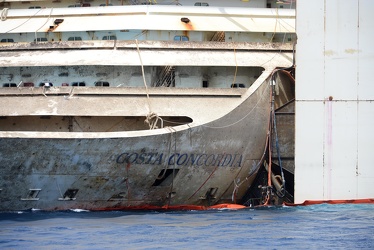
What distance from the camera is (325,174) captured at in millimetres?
22281

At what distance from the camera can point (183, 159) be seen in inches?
844

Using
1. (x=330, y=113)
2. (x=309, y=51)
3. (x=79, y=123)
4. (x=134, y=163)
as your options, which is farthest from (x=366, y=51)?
(x=79, y=123)

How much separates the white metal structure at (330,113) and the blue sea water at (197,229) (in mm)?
623

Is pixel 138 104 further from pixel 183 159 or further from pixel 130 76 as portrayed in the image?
pixel 183 159

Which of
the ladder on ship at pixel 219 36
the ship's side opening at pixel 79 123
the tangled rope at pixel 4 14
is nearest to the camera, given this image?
the ship's side opening at pixel 79 123

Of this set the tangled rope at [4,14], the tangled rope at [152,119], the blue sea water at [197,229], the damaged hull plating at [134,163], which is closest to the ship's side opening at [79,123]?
the damaged hull plating at [134,163]

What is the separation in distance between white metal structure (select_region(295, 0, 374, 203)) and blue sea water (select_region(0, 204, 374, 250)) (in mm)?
623

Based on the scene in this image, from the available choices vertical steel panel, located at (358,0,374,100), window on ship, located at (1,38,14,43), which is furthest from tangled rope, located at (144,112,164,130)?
window on ship, located at (1,38,14,43)

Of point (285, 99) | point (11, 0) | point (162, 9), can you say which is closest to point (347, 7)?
point (285, 99)

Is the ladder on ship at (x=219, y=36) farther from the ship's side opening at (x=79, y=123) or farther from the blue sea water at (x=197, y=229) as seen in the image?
the blue sea water at (x=197, y=229)

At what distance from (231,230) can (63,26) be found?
8.38 m

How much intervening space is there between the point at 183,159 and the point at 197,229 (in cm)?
325

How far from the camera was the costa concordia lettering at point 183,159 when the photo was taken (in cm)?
2086

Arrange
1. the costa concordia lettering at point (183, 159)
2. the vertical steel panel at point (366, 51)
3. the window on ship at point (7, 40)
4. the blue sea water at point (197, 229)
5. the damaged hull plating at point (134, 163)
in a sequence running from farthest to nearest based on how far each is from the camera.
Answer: the window on ship at point (7, 40)
the vertical steel panel at point (366, 51)
the costa concordia lettering at point (183, 159)
the damaged hull plating at point (134, 163)
the blue sea water at point (197, 229)
